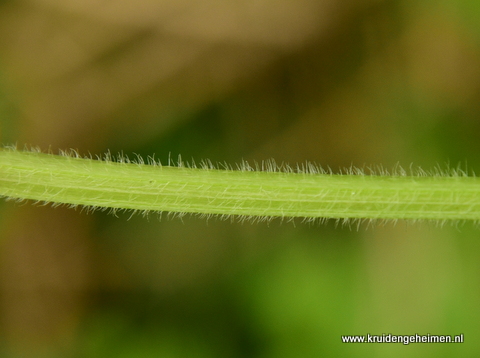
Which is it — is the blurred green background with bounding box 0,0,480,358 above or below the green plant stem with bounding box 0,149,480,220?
above

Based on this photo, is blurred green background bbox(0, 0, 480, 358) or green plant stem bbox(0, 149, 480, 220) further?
blurred green background bbox(0, 0, 480, 358)

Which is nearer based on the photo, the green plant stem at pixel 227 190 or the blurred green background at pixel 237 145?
the green plant stem at pixel 227 190

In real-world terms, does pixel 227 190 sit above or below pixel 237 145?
below

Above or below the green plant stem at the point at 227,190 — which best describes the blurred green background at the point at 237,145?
above

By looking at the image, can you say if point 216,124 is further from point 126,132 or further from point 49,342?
point 49,342
